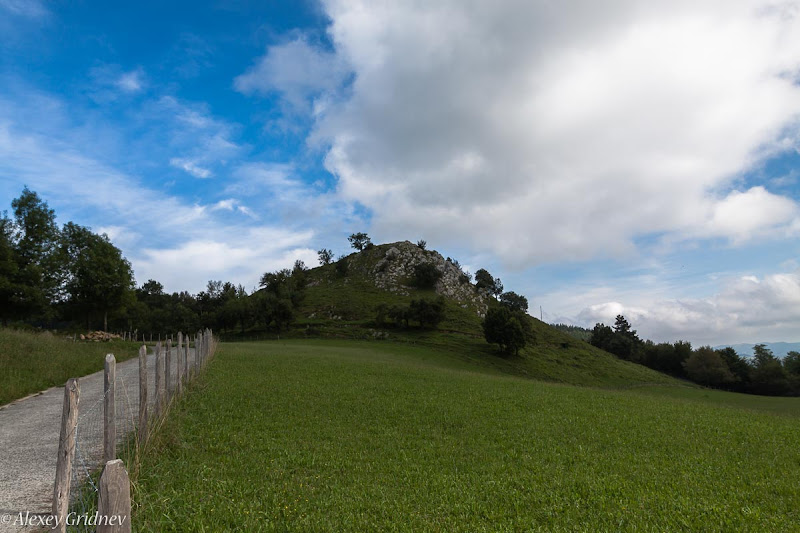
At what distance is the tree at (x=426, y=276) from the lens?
128750 millimetres

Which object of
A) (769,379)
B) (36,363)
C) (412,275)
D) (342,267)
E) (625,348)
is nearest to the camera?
(36,363)

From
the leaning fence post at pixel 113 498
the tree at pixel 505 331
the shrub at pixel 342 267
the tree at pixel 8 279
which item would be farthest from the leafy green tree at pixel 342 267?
the leaning fence post at pixel 113 498

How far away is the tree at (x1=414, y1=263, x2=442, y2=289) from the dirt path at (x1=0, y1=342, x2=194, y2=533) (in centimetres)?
11377

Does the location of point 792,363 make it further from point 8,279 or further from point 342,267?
point 8,279

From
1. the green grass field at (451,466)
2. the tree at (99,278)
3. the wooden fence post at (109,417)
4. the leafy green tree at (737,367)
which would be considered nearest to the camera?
the wooden fence post at (109,417)

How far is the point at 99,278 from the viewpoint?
51.9m

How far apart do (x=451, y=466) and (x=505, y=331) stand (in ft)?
213

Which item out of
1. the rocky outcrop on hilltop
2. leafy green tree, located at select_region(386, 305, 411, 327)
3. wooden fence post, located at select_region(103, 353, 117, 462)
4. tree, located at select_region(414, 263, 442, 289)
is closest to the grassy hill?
the rocky outcrop on hilltop

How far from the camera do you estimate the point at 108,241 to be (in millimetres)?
60031

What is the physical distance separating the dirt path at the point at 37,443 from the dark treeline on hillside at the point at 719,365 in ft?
363

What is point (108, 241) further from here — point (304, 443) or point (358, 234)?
point (358, 234)

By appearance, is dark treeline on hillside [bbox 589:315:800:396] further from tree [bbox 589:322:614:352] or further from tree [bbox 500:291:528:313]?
tree [bbox 500:291:528:313]

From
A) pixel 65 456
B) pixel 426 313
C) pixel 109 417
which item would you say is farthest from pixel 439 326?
pixel 65 456

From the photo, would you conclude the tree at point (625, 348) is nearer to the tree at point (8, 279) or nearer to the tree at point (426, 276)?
the tree at point (426, 276)
